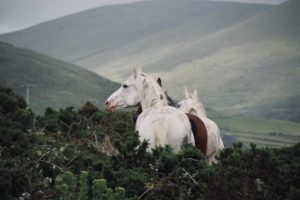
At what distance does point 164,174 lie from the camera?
8758mm

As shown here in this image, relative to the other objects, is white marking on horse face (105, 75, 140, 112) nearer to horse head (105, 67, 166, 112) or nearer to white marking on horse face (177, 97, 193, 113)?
horse head (105, 67, 166, 112)

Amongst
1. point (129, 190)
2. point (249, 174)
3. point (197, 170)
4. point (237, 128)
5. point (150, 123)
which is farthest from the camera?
point (237, 128)

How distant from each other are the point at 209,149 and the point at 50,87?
185149 millimetres

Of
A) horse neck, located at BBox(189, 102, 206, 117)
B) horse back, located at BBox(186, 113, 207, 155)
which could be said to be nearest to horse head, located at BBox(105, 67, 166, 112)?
horse back, located at BBox(186, 113, 207, 155)

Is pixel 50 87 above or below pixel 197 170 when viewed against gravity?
above

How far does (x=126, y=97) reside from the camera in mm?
14617

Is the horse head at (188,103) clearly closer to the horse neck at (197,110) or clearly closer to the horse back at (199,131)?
the horse neck at (197,110)

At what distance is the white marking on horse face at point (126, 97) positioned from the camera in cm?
1444

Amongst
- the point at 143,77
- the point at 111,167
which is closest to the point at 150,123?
Result: the point at 143,77

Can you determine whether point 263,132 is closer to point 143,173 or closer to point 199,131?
point 199,131

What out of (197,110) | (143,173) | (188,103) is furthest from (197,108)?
(143,173)

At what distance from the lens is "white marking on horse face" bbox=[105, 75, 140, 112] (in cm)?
1444

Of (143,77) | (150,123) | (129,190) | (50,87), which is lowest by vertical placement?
(129,190)

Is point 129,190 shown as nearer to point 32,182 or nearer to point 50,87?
point 32,182
